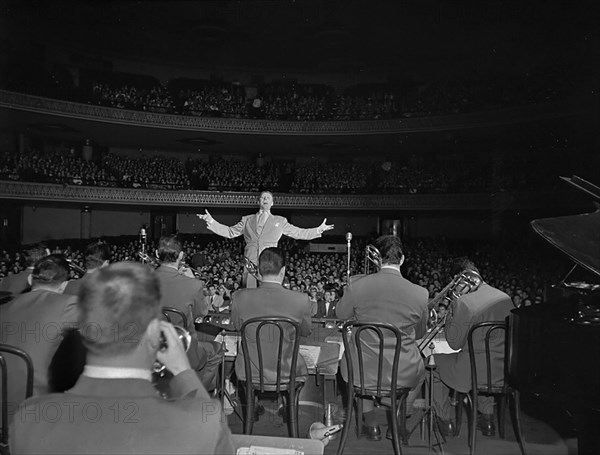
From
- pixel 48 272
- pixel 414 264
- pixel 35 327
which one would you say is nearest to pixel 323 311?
pixel 48 272

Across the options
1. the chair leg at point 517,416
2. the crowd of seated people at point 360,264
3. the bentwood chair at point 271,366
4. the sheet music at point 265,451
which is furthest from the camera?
the crowd of seated people at point 360,264

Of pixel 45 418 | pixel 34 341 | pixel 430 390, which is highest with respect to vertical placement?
pixel 45 418

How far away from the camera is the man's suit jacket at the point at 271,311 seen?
4.50m

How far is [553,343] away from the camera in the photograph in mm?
3891

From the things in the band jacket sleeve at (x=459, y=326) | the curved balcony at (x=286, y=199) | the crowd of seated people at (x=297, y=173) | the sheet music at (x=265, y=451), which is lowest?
the sheet music at (x=265, y=451)

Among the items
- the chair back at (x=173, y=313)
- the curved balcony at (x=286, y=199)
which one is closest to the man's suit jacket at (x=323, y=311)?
the chair back at (x=173, y=313)

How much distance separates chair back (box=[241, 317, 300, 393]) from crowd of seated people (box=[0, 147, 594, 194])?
1241 centimetres

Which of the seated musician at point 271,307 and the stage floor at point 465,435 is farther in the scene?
the stage floor at point 465,435

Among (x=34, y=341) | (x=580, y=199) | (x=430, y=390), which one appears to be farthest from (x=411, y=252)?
(x=34, y=341)

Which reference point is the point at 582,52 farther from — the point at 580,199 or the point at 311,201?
the point at 311,201

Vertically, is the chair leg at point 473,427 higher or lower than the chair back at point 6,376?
lower

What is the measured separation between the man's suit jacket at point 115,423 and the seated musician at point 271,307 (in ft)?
8.92

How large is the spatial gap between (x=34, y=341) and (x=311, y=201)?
1530 centimetres

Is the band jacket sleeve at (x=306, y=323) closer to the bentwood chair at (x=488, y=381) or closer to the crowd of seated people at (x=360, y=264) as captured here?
the bentwood chair at (x=488, y=381)
